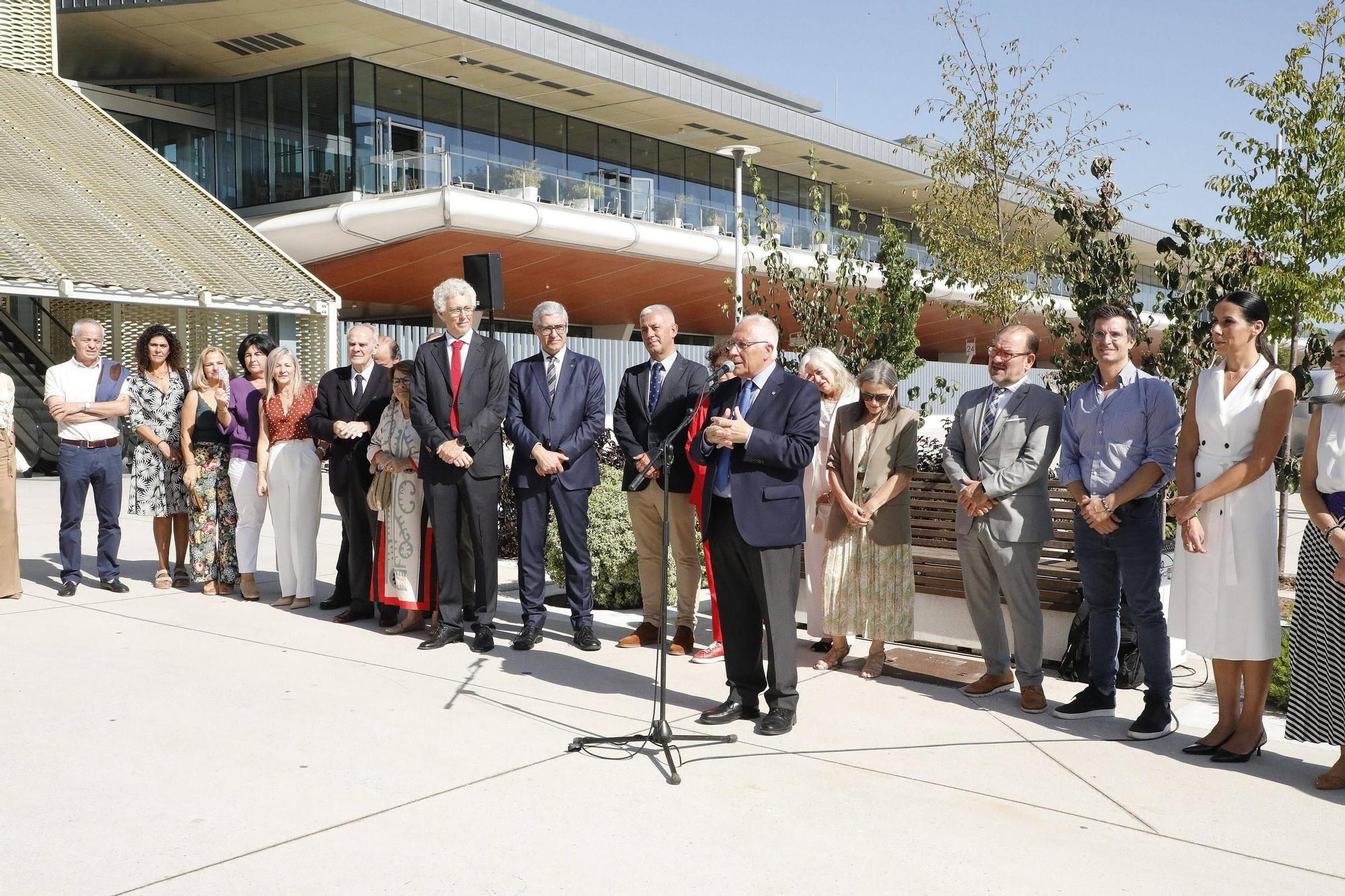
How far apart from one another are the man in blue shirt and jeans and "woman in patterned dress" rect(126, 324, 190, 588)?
20.9 feet

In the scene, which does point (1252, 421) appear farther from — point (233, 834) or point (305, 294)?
point (305, 294)

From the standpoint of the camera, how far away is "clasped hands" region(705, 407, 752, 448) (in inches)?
202

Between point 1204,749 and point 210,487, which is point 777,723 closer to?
point 1204,749

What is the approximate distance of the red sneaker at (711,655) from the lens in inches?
269

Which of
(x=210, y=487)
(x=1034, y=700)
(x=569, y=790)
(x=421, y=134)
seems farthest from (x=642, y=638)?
(x=421, y=134)

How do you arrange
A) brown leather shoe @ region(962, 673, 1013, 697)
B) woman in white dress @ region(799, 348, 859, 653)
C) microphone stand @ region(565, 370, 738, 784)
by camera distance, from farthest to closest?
woman in white dress @ region(799, 348, 859, 653) < brown leather shoe @ region(962, 673, 1013, 697) < microphone stand @ region(565, 370, 738, 784)

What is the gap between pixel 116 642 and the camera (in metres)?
7.00

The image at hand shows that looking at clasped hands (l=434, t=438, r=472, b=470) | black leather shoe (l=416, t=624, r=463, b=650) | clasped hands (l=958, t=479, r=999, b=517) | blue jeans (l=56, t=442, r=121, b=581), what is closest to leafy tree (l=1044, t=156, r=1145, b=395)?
clasped hands (l=958, t=479, r=999, b=517)

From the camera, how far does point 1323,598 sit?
4.80 metres

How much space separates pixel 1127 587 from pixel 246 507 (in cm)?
606

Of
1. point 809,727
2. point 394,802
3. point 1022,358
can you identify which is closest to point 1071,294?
point 1022,358

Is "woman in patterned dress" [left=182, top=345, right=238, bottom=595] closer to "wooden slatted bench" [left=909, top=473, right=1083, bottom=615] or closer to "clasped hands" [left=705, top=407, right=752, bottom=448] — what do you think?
"clasped hands" [left=705, top=407, right=752, bottom=448]

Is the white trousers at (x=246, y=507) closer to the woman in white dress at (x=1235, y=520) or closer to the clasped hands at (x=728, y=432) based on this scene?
the clasped hands at (x=728, y=432)

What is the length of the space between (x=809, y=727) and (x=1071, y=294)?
155 inches
